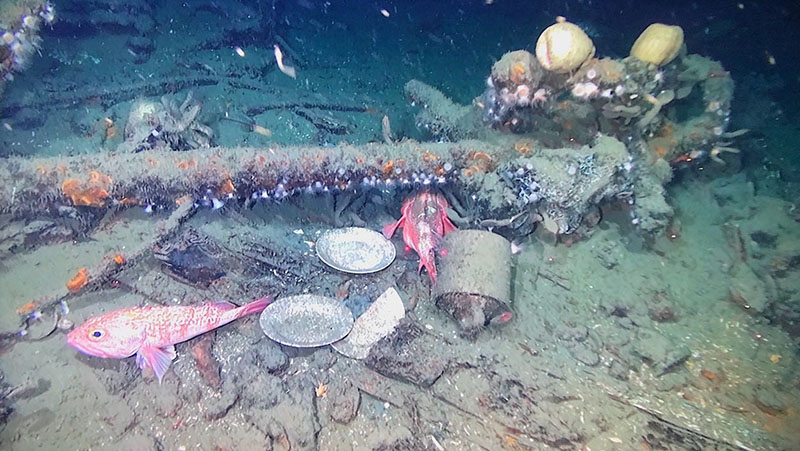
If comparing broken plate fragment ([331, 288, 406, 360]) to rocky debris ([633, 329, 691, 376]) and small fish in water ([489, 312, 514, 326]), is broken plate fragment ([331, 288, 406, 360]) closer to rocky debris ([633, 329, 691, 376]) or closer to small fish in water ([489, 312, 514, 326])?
small fish in water ([489, 312, 514, 326])

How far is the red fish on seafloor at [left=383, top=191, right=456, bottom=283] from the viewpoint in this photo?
5.14 metres

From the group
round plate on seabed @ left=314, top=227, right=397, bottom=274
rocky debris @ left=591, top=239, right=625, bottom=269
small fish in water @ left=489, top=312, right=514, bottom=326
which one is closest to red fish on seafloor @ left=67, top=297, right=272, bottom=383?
round plate on seabed @ left=314, top=227, right=397, bottom=274

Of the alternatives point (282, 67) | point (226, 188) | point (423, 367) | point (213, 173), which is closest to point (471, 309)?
point (423, 367)

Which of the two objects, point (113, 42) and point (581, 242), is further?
point (113, 42)

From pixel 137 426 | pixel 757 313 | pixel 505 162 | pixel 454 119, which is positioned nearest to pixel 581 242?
pixel 505 162

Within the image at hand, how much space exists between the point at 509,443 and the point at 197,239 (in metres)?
4.01

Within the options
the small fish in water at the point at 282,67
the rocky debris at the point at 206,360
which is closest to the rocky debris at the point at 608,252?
the rocky debris at the point at 206,360

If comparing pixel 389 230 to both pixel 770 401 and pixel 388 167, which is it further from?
pixel 770 401

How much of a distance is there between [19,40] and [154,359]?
468cm

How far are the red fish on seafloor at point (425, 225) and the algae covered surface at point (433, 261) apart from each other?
0.17 feet

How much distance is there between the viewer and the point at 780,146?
7.85 meters

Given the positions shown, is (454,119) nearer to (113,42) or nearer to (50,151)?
(50,151)

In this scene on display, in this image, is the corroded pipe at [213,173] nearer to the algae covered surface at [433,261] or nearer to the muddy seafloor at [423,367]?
the algae covered surface at [433,261]

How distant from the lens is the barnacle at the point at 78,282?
408 cm
